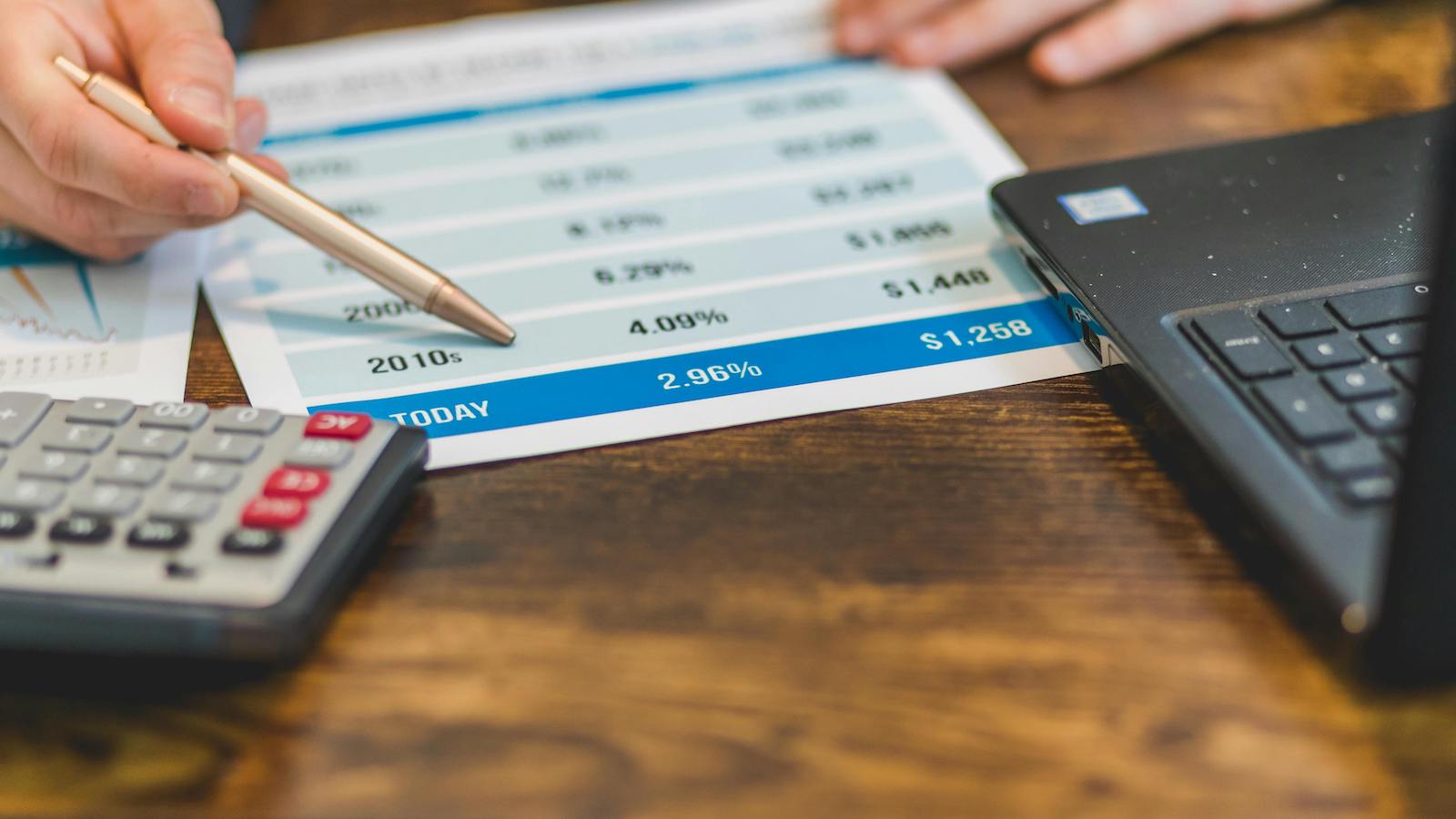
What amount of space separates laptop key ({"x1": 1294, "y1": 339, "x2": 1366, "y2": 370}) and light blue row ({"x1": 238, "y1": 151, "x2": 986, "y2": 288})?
0.20 m

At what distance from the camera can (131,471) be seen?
343 millimetres

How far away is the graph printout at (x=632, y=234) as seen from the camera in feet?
1.38

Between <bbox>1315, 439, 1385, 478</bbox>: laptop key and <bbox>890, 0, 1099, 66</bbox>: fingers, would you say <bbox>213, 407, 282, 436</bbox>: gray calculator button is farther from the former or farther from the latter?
<bbox>890, 0, 1099, 66</bbox>: fingers

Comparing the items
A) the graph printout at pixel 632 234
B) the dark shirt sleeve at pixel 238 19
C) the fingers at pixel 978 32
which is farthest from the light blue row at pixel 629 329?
the dark shirt sleeve at pixel 238 19

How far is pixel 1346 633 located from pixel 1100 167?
0.80 feet

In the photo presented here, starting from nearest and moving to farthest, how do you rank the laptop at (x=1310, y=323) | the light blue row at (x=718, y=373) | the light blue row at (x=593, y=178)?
the laptop at (x=1310, y=323) < the light blue row at (x=718, y=373) < the light blue row at (x=593, y=178)

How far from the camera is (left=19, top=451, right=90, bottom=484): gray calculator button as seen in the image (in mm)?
344

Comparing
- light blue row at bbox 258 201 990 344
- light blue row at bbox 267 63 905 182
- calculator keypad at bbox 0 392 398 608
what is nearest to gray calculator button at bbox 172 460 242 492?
calculator keypad at bbox 0 392 398 608

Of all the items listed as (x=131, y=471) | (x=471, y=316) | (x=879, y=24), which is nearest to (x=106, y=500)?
(x=131, y=471)

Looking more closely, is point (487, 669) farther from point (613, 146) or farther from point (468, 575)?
point (613, 146)

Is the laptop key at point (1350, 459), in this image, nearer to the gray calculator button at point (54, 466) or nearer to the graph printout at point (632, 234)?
the graph printout at point (632, 234)

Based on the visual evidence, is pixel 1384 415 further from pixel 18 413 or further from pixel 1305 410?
pixel 18 413

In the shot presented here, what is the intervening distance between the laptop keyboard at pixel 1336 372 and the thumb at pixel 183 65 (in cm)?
37

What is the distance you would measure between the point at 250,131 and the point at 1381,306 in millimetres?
443
